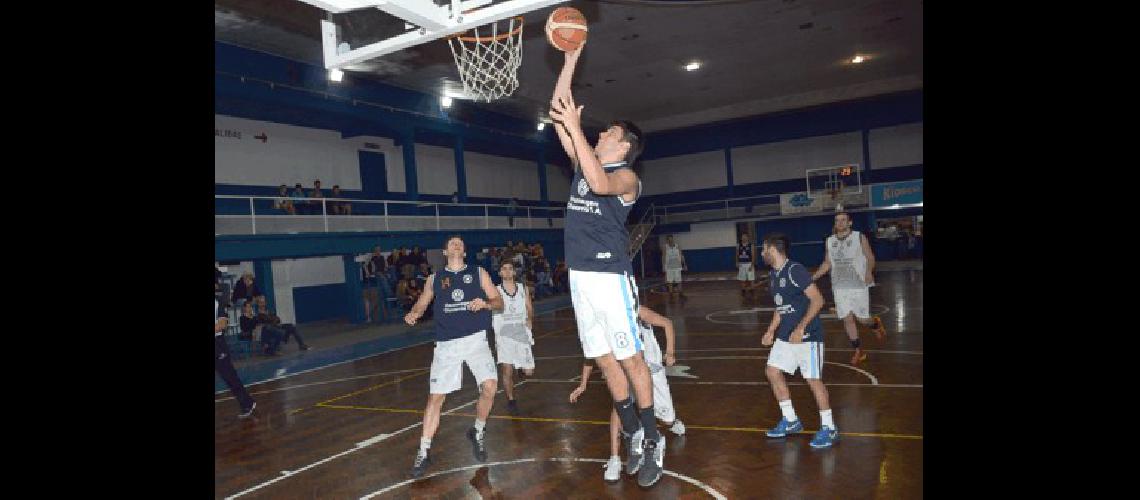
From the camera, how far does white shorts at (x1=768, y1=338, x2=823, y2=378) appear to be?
5.05 metres

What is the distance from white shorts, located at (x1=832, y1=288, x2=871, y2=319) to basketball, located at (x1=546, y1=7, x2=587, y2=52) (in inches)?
227

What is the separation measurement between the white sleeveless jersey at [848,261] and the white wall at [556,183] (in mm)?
21370

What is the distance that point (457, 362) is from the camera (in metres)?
5.16

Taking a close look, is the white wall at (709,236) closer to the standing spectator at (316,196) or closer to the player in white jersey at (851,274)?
the standing spectator at (316,196)

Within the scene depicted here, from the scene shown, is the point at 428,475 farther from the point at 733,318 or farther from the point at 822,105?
the point at 822,105

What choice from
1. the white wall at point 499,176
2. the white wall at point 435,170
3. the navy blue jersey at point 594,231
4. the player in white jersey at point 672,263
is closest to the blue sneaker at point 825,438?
the navy blue jersey at point 594,231

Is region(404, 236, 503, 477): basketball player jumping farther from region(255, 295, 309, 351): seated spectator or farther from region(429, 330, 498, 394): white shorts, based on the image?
region(255, 295, 309, 351): seated spectator

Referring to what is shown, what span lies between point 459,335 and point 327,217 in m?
10.9

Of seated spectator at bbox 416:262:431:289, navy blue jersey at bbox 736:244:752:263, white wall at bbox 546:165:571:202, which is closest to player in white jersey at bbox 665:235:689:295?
navy blue jersey at bbox 736:244:752:263

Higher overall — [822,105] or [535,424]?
[822,105]

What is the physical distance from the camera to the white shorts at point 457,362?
16.8ft
